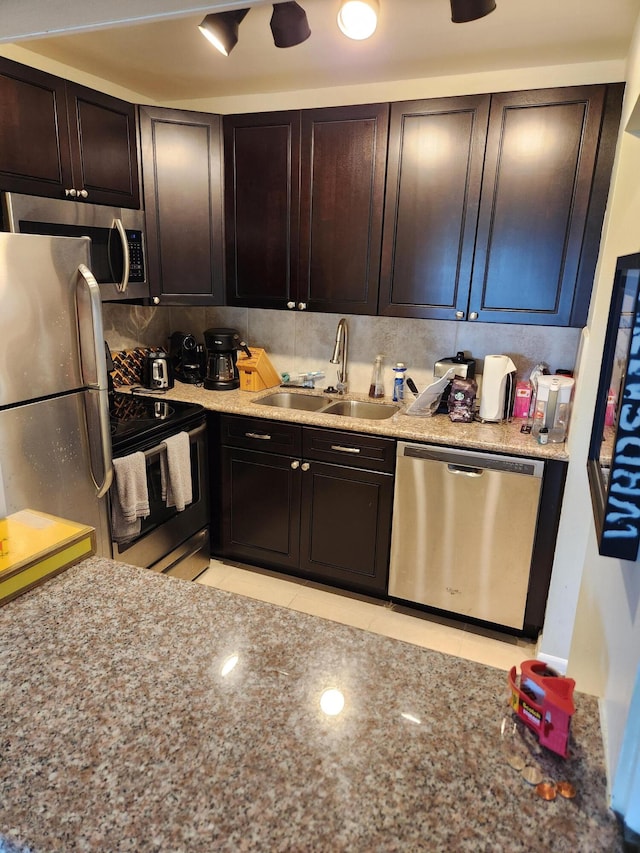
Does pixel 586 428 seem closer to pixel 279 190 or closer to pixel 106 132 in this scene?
pixel 279 190

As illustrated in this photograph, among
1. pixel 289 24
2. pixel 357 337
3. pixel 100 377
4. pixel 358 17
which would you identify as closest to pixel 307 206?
pixel 357 337

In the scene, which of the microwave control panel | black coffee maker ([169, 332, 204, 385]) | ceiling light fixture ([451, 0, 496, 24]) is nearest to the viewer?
ceiling light fixture ([451, 0, 496, 24])

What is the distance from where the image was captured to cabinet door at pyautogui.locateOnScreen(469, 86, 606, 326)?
224cm

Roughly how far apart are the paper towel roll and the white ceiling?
1.30m

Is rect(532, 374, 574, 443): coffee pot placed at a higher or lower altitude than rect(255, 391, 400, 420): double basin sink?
higher

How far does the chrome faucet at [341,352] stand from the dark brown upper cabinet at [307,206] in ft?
0.76

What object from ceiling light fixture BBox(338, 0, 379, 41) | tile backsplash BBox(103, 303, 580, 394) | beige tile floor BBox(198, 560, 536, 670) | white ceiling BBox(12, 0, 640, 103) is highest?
white ceiling BBox(12, 0, 640, 103)

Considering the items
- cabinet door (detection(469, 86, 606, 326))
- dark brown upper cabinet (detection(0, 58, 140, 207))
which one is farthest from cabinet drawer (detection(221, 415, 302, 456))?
dark brown upper cabinet (detection(0, 58, 140, 207))

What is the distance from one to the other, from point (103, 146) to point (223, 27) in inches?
35.2

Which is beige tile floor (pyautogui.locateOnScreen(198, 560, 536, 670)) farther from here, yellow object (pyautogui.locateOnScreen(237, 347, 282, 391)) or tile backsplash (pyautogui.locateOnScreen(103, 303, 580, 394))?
tile backsplash (pyautogui.locateOnScreen(103, 303, 580, 394))

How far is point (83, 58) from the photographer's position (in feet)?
8.30

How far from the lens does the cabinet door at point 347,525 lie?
8.65 feet

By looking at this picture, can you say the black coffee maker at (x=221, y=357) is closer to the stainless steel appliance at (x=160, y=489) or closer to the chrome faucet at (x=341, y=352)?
the stainless steel appliance at (x=160, y=489)

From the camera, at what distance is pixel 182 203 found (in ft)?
9.46
